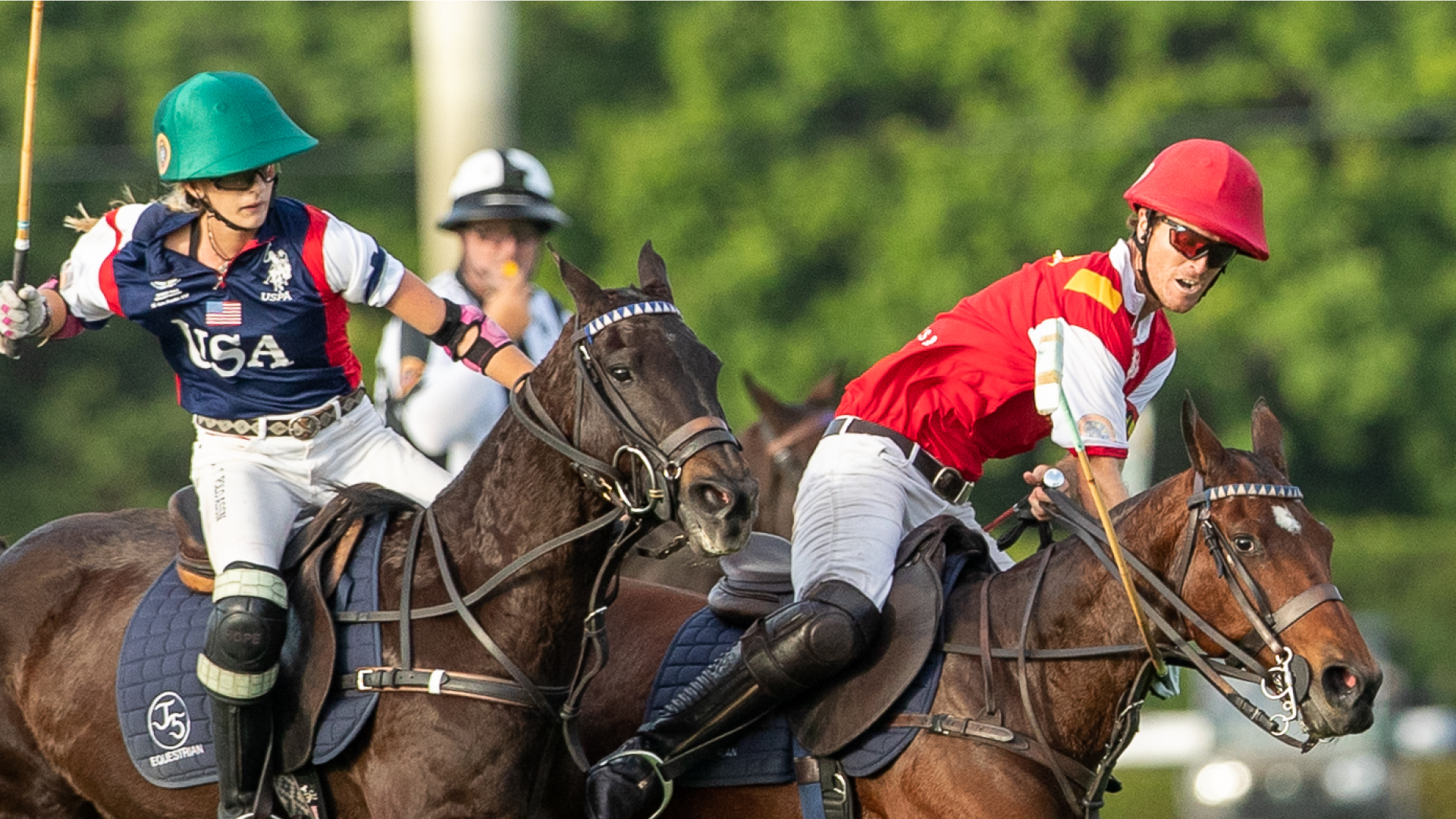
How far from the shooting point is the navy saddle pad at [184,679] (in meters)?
4.96

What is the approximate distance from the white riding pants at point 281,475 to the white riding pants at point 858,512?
42.9 inches

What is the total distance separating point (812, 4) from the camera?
2486cm

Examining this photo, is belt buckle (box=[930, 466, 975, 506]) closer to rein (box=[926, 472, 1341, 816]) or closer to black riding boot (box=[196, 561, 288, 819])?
rein (box=[926, 472, 1341, 816])

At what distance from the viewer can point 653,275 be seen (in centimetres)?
495

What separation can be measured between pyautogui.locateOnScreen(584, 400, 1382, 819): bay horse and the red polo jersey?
1.14 feet

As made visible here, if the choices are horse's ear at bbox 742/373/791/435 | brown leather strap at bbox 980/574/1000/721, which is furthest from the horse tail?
horse's ear at bbox 742/373/791/435

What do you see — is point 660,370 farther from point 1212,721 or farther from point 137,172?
point 137,172

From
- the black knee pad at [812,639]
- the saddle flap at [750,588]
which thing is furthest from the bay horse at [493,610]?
the saddle flap at [750,588]

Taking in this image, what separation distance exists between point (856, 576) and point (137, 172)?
2103 cm

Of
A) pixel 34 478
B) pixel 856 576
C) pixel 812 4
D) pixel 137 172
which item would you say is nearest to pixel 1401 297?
pixel 812 4

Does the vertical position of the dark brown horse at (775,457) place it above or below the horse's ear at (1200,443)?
below

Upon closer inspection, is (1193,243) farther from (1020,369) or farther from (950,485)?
(950,485)

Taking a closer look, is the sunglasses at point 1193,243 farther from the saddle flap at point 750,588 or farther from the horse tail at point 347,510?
the horse tail at point 347,510

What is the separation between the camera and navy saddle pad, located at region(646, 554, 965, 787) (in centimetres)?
505
